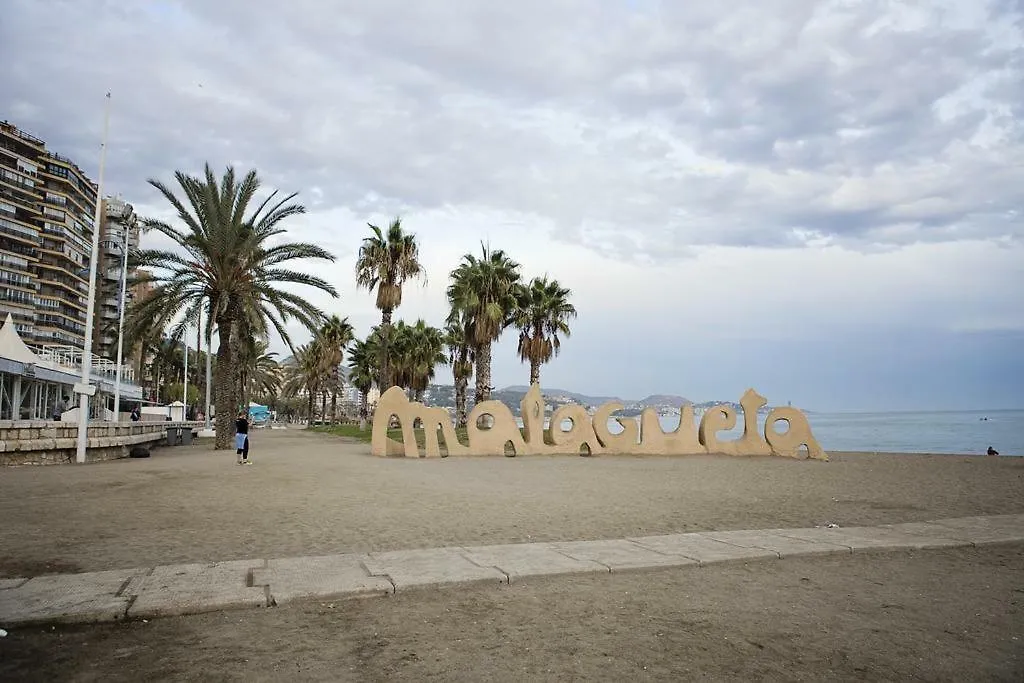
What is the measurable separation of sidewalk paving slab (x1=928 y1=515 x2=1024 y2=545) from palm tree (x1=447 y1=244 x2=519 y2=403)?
25.3 meters

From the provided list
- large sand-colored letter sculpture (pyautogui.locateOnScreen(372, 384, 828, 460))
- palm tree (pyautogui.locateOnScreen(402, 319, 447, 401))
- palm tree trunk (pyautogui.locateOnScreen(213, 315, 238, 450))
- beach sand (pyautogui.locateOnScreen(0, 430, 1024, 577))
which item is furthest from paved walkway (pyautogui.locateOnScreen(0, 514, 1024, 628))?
palm tree (pyautogui.locateOnScreen(402, 319, 447, 401))

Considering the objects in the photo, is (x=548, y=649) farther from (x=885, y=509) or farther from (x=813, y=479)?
(x=813, y=479)

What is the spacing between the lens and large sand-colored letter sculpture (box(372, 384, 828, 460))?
914 inches

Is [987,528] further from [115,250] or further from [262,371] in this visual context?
[262,371]

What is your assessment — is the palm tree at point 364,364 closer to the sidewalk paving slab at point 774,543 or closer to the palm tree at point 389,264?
the palm tree at point 389,264

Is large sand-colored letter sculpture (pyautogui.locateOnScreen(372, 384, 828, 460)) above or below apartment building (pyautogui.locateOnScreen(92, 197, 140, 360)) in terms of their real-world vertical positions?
below

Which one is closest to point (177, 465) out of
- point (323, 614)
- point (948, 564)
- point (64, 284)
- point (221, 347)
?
point (221, 347)

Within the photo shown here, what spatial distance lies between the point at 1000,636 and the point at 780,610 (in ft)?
4.91

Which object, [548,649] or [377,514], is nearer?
[548,649]

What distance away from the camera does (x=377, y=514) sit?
33.8 ft

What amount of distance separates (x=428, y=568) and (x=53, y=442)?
1828 cm

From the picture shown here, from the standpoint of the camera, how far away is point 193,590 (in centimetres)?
563

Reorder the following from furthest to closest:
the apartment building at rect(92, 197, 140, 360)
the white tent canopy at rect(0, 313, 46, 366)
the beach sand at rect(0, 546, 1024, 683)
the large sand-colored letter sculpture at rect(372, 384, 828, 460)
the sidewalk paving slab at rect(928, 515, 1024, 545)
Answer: the white tent canopy at rect(0, 313, 46, 366) → the apartment building at rect(92, 197, 140, 360) → the large sand-colored letter sculpture at rect(372, 384, 828, 460) → the sidewalk paving slab at rect(928, 515, 1024, 545) → the beach sand at rect(0, 546, 1024, 683)

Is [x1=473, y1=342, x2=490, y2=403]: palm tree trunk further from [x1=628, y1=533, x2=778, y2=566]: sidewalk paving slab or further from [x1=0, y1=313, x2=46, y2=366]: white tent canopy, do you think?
[x1=628, y1=533, x2=778, y2=566]: sidewalk paving slab
